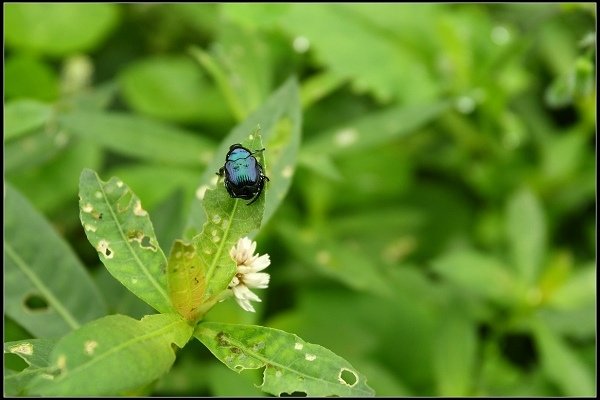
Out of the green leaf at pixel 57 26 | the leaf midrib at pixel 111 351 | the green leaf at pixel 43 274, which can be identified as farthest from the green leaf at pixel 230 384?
the green leaf at pixel 57 26

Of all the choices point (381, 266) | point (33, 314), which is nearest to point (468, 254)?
point (381, 266)

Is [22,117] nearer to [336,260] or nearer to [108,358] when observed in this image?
[336,260]

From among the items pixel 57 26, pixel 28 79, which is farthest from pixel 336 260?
pixel 57 26

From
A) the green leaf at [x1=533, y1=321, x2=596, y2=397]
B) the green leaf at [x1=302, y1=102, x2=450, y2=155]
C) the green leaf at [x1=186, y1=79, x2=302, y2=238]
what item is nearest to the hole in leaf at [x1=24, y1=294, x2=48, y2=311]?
the green leaf at [x1=186, y1=79, x2=302, y2=238]

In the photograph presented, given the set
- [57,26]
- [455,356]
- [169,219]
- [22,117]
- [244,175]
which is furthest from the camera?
[57,26]

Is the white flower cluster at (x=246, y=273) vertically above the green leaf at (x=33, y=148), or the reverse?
the green leaf at (x=33, y=148)

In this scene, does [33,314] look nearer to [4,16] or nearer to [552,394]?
[4,16]

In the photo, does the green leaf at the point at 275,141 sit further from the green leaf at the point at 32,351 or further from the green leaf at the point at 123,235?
the green leaf at the point at 32,351
